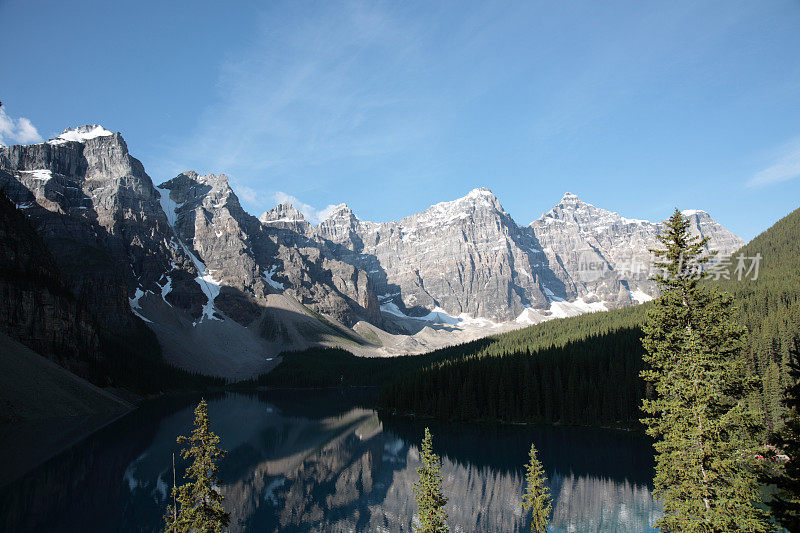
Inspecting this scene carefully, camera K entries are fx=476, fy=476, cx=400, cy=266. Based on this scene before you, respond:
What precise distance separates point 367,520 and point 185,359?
7131 inches

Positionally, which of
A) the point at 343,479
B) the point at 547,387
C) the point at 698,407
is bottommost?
the point at 343,479

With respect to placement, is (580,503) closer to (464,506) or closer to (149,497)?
(464,506)

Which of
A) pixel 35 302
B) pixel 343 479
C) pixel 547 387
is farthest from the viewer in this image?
pixel 35 302

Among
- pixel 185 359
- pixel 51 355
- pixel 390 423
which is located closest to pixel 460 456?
pixel 390 423

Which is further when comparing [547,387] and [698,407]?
[547,387]

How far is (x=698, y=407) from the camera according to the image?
58.2ft

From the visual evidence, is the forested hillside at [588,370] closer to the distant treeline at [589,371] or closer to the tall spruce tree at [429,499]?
the distant treeline at [589,371]

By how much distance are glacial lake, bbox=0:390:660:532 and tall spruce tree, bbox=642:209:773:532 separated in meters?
23.7

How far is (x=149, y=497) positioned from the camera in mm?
47188

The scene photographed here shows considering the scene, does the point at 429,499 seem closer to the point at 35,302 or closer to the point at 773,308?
the point at 773,308

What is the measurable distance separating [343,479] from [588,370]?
2311 inches

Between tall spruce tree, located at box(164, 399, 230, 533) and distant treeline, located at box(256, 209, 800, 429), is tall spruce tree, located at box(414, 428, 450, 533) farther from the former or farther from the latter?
distant treeline, located at box(256, 209, 800, 429)

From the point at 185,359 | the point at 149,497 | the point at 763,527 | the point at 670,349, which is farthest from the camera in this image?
the point at 185,359

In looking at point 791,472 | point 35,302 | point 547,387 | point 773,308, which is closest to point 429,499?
point 791,472
